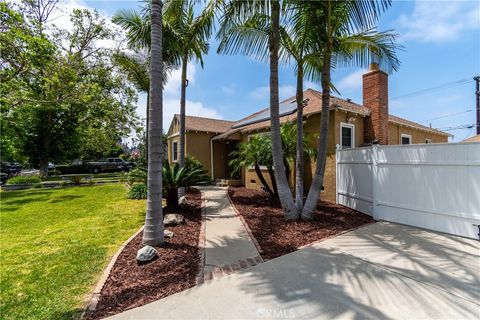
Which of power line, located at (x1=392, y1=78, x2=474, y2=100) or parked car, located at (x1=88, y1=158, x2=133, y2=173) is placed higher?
power line, located at (x1=392, y1=78, x2=474, y2=100)

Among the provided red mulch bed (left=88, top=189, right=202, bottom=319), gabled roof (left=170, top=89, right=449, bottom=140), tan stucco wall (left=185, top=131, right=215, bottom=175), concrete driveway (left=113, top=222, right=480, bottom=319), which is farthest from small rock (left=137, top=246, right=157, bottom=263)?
tan stucco wall (left=185, top=131, right=215, bottom=175)

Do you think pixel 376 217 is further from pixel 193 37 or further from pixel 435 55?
pixel 193 37

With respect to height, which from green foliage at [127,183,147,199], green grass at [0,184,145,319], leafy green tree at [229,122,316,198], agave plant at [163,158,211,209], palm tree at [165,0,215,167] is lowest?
green grass at [0,184,145,319]

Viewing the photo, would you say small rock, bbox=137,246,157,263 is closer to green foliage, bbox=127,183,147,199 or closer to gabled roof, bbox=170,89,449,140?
green foliage, bbox=127,183,147,199

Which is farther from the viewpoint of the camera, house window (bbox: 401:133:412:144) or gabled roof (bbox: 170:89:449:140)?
house window (bbox: 401:133:412:144)

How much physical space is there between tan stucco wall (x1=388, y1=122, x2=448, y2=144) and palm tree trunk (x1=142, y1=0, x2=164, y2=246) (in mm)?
12031

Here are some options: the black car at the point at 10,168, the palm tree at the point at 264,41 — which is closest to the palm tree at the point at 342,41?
the palm tree at the point at 264,41

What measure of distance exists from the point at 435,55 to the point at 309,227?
815cm

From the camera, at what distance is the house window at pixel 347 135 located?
10.3 metres

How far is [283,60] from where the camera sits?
8047 mm

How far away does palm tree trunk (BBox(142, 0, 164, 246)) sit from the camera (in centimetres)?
488

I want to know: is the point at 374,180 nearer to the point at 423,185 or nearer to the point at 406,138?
the point at 423,185

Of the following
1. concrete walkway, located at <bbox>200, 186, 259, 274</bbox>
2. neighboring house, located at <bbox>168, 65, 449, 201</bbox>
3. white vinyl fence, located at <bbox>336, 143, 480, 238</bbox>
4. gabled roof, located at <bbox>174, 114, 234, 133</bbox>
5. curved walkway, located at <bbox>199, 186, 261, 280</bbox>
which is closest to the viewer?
curved walkway, located at <bbox>199, 186, 261, 280</bbox>

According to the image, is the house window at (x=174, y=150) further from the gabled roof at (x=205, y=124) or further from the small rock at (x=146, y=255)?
the small rock at (x=146, y=255)
